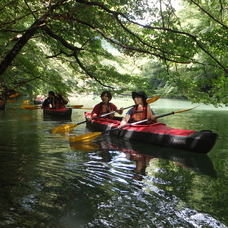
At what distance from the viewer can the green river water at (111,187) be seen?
270 cm

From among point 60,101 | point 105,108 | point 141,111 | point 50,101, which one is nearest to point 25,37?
point 141,111

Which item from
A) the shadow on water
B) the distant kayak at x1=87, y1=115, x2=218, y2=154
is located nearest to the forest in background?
the distant kayak at x1=87, y1=115, x2=218, y2=154

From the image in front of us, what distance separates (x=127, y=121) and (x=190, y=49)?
10.1 feet

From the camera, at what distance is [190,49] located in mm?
4445

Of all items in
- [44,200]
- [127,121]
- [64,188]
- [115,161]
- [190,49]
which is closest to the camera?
[44,200]

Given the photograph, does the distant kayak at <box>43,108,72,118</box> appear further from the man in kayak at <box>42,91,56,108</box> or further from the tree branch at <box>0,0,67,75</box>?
the tree branch at <box>0,0,67,75</box>

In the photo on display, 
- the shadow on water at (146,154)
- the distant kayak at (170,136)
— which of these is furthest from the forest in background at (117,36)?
the shadow on water at (146,154)

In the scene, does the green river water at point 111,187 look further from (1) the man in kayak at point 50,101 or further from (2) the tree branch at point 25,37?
(1) the man in kayak at point 50,101

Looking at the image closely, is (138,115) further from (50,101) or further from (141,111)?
(50,101)

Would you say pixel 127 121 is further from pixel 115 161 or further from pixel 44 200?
pixel 44 200

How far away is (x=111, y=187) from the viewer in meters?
3.55

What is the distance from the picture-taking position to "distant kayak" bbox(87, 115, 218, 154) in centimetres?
533

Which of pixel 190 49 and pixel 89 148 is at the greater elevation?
pixel 190 49

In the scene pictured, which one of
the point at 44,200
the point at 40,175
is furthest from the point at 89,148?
the point at 44,200
